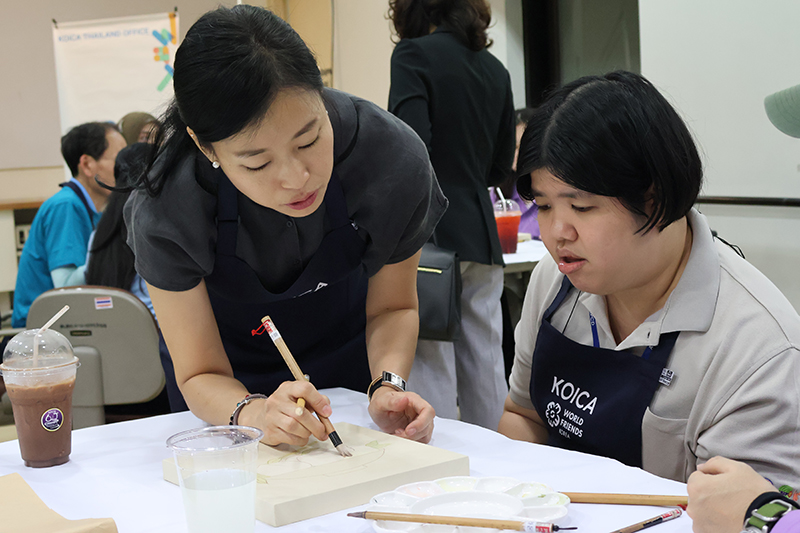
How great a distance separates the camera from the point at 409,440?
1.07 m

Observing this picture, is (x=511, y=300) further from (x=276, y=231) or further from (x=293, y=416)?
(x=293, y=416)

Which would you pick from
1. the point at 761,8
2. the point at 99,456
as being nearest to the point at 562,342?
the point at 99,456

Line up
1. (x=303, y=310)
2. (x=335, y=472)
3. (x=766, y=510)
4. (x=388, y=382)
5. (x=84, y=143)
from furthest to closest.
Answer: (x=84, y=143)
(x=303, y=310)
(x=388, y=382)
(x=335, y=472)
(x=766, y=510)

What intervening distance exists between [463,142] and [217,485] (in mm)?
1834

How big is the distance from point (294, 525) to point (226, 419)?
1.30ft

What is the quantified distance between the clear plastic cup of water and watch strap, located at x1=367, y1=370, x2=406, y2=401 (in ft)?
1.68

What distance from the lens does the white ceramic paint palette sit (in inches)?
31.2

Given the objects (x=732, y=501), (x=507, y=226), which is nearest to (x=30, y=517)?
(x=732, y=501)

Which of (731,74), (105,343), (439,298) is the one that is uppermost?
(731,74)

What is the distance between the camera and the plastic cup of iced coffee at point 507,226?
3109mm

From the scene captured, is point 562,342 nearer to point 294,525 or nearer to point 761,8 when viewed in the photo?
point 294,525

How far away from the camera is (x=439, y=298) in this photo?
2.11 m

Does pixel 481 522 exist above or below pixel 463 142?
below

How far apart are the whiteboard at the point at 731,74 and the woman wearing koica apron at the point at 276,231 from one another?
177 cm
